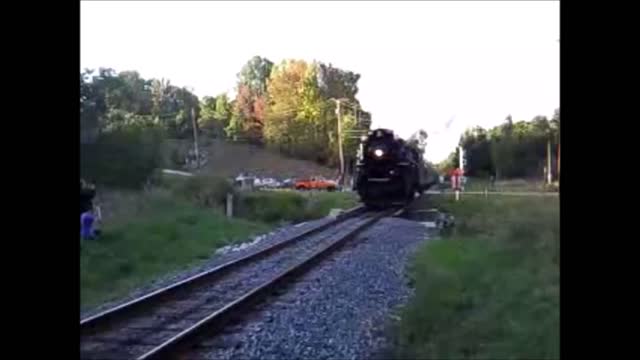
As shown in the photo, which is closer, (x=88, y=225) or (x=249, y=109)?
(x=88, y=225)

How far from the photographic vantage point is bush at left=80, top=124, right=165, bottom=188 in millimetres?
16109

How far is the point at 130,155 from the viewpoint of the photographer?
681 inches

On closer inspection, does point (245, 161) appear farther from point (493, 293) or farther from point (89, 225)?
point (493, 293)

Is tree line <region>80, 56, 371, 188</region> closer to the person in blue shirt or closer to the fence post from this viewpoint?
the person in blue shirt

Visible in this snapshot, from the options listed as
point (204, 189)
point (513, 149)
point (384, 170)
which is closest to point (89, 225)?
point (204, 189)

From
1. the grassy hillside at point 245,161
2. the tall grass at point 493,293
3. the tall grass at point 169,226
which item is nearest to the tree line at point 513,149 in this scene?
the tall grass at point 493,293

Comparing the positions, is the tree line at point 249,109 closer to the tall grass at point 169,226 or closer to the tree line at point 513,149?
the tall grass at point 169,226

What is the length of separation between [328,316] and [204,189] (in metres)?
12.4

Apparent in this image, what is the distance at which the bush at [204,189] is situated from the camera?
65.7 ft

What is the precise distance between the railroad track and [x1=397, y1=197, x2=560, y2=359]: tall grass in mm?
1689

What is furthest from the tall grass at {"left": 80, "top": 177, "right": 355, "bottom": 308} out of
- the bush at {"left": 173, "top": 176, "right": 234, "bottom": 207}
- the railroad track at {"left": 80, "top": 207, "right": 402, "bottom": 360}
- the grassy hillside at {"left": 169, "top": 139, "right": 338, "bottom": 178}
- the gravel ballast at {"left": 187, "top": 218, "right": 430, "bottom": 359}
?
the gravel ballast at {"left": 187, "top": 218, "right": 430, "bottom": 359}

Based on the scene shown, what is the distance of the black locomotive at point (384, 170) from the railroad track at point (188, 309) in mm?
11520
